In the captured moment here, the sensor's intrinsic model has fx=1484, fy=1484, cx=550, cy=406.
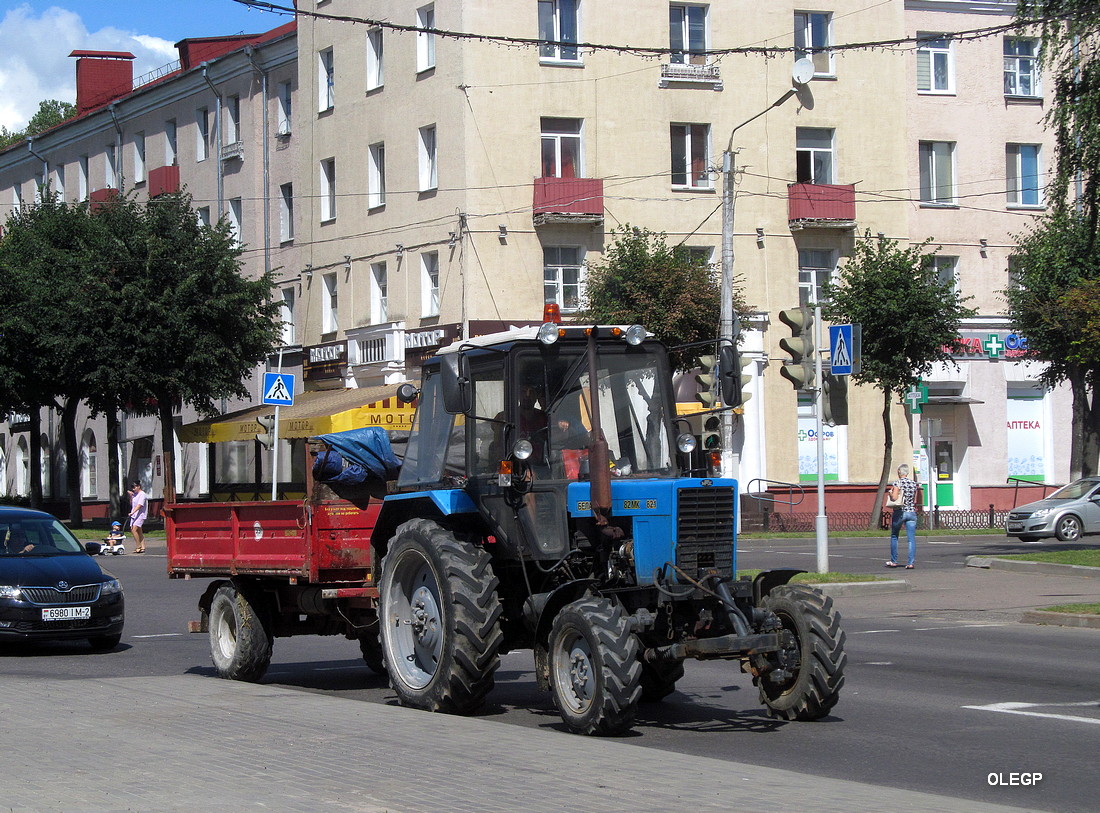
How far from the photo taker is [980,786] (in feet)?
27.0

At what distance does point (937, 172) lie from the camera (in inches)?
1794

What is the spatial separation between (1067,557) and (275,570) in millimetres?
17813

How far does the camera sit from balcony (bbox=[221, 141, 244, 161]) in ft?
165

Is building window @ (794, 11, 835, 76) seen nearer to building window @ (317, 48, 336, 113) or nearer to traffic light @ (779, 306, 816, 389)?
building window @ (317, 48, 336, 113)

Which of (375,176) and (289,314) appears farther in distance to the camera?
(289,314)

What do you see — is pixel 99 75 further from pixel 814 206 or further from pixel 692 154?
pixel 814 206

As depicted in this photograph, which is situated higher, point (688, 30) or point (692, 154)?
point (688, 30)

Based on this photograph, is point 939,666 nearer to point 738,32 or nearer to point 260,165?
point 738,32

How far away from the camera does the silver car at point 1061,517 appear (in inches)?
1368

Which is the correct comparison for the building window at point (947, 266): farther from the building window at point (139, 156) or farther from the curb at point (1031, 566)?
the building window at point (139, 156)

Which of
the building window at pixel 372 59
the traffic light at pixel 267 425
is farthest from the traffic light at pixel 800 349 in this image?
the building window at pixel 372 59

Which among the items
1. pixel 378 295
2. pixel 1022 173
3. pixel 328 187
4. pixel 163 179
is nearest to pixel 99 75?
pixel 163 179

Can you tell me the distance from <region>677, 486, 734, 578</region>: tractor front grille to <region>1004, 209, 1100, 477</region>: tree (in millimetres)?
31696

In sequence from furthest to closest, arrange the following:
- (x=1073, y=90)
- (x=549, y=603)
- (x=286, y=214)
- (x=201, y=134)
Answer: (x=201, y=134) → (x=286, y=214) → (x=1073, y=90) → (x=549, y=603)
